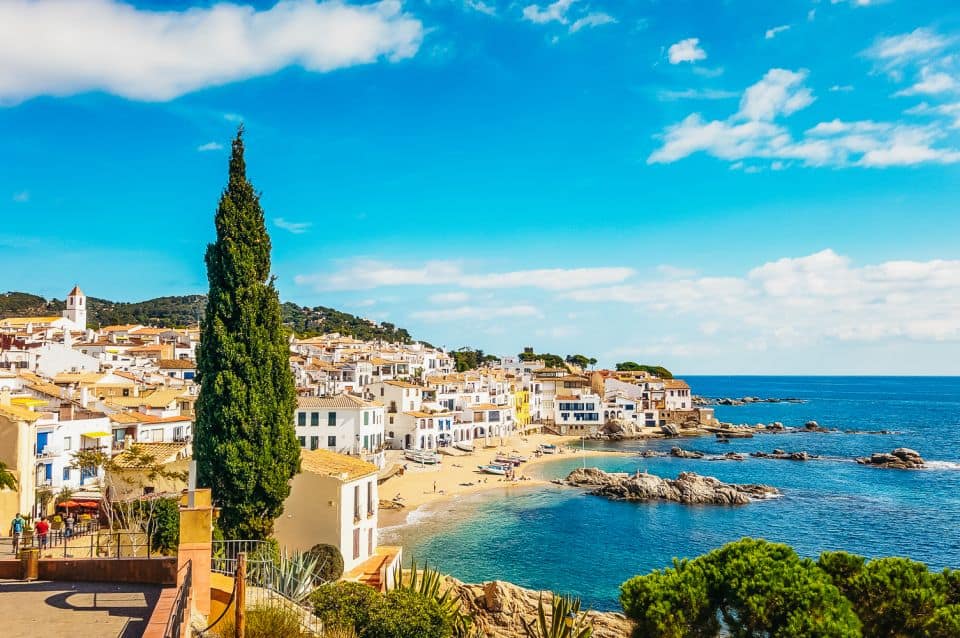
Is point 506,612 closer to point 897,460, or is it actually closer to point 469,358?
point 897,460

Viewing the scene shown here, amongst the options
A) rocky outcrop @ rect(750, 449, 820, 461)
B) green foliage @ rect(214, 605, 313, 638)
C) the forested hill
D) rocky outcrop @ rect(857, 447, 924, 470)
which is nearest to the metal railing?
green foliage @ rect(214, 605, 313, 638)

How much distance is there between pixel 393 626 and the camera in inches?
628

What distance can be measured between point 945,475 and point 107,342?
102 m

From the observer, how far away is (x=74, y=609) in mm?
11000

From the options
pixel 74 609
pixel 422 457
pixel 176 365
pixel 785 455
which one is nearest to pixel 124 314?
pixel 176 365

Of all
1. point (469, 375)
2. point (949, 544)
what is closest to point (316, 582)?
point (949, 544)

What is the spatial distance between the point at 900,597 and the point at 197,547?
13.5 meters

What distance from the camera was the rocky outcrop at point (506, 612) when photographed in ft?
83.0

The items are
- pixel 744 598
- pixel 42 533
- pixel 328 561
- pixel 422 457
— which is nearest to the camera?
pixel 744 598

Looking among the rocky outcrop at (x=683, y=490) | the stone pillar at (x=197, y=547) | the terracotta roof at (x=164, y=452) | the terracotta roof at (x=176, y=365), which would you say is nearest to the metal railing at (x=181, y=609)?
the stone pillar at (x=197, y=547)

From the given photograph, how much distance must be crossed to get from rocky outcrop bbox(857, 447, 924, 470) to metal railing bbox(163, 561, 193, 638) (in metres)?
81.1

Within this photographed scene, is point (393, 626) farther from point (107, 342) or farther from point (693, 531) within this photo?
point (107, 342)

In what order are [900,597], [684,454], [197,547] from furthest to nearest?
1. [684,454]
2. [900,597]
3. [197,547]

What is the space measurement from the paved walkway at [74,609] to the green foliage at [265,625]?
128 centimetres
